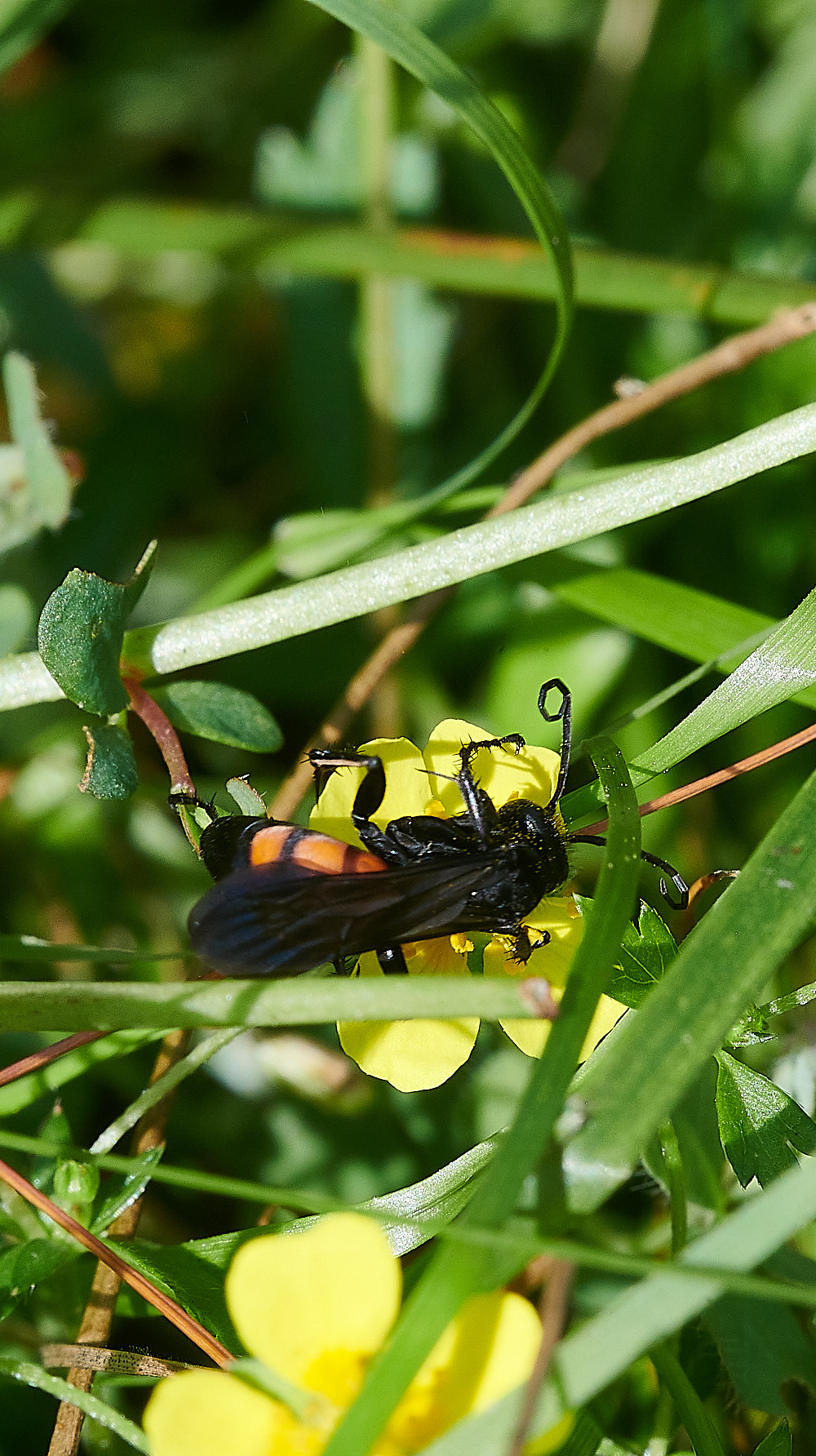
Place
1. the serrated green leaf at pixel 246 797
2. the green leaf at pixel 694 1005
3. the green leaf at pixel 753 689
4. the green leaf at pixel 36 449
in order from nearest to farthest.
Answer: the green leaf at pixel 694 1005, the green leaf at pixel 753 689, the serrated green leaf at pixel 246 797, the green leaf at pixel 36 449

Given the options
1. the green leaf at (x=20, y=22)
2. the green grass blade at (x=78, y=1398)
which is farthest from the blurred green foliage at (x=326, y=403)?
the green grass blade at (x=78, y=1398)

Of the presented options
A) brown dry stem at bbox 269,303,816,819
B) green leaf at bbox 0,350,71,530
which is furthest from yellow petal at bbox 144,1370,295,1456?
green leaf at bbox 0,350,71,530

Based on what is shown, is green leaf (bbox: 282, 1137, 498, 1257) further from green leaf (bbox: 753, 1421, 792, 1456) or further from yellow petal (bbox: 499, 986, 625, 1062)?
green leaf (bbox: 753, 1421, 792, 1456)

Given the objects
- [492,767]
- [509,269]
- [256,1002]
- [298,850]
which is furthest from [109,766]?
[509,269]

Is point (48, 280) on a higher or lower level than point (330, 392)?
higher

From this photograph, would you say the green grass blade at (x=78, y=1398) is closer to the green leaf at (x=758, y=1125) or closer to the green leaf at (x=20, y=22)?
the green leaf at (x=758, y=1125)

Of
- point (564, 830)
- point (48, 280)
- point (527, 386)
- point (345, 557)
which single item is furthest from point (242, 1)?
point (564, 830)

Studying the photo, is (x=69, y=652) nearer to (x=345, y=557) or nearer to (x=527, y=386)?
(x=345, y=557)
